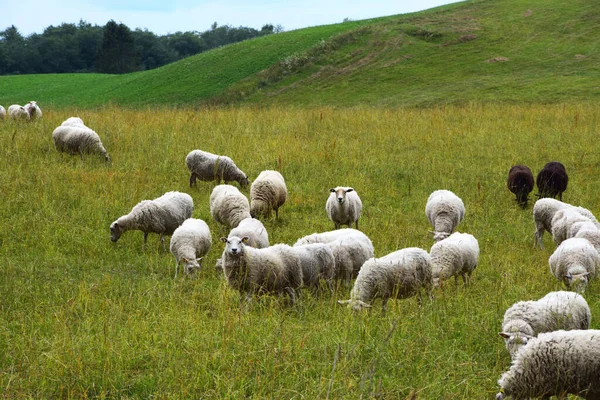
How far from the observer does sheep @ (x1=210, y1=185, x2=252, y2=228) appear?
35.5 ft

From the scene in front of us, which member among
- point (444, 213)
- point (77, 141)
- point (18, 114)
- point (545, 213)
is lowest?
point (545, 213)

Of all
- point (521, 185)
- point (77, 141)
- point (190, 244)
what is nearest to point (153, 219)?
point (190, 244)

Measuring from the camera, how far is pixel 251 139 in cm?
1716

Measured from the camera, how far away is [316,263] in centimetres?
779

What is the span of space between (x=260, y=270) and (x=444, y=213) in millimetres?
4551

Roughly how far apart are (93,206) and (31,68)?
87411mm

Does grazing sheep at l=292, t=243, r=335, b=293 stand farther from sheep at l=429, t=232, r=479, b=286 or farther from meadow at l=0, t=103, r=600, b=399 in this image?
sheep at l=429, t=232, r=479, b=286

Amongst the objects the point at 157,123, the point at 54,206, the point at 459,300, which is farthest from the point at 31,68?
the point at 459,300

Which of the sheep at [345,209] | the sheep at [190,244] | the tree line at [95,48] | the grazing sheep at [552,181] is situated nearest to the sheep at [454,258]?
the sheep at [345,209]

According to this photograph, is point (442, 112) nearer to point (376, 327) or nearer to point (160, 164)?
point (160, 164)

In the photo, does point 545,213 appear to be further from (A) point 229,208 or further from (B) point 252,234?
(A) point 229,208

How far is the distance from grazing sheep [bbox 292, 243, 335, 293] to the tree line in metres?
80.6

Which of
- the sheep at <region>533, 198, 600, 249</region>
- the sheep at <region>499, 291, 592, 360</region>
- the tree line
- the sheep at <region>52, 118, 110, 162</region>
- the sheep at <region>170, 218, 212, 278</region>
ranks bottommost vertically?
the sheep at <region>533, 198, 600, 249</region>

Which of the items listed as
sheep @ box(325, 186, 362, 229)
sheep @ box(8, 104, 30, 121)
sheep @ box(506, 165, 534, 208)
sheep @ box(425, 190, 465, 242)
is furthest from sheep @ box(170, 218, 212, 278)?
sheep @ box(8, 104, 30, 121)
